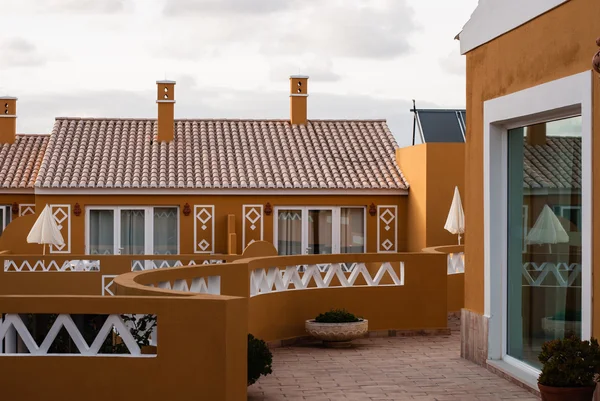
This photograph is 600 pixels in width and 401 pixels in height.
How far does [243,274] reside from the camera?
1269cm

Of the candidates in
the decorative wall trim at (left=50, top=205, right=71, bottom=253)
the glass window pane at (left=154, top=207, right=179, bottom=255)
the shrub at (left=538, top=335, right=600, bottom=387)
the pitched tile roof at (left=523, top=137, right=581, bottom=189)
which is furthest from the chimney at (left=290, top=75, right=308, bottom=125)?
the shrub at (left=538, top=335, right=600, bottom=387)

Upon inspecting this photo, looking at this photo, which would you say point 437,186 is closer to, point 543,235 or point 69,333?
point 543,235

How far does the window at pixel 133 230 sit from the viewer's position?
2617 cm

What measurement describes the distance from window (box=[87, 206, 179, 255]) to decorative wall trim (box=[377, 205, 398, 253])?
18.2ft

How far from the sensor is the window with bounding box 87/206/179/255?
26.2 metres

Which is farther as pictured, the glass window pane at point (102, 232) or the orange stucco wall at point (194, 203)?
the glass window pane at point (102, 232)

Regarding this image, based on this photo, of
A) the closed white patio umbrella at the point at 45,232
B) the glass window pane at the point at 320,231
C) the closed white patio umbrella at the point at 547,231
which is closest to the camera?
the closed white patio umbrella at the point at 547,231

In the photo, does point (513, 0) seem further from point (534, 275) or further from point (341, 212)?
point (341, 212)

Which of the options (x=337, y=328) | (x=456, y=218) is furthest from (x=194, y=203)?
(x=337, y=328)

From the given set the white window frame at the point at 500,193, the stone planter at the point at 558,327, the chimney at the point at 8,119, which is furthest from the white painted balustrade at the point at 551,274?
the chimney at the point at 8,119

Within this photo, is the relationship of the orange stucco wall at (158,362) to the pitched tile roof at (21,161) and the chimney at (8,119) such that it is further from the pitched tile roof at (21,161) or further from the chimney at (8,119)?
the chimney at (8,119)

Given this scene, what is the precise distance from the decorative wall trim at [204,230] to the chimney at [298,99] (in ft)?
19.2

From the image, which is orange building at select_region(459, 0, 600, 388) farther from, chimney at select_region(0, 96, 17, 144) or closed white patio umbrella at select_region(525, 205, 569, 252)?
chimney at select_region(0, 96, 17, 144)

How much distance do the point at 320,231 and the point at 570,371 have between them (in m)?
18.8
